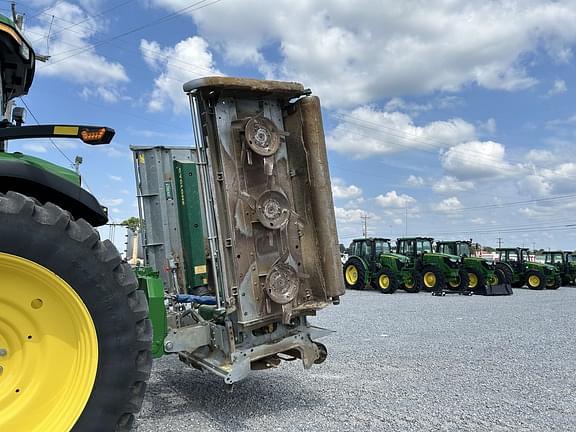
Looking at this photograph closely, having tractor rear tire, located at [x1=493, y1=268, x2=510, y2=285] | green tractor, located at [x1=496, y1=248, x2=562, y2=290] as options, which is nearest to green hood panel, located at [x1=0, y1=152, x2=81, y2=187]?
tractor rear tire, located at [x1=493, y1=268, x2=510, y2=285]

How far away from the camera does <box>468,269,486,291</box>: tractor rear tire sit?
61.1ft

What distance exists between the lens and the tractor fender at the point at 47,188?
269 cm

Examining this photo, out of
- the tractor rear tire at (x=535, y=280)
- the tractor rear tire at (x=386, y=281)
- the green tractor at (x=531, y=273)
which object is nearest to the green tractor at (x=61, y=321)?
the tractor rear tire at (x=386, y=281)

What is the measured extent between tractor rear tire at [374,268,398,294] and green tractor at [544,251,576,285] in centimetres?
1014

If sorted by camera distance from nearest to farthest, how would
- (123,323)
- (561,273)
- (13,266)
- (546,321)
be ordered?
(13,266) → (123,323) → (546,321) → (561,273)

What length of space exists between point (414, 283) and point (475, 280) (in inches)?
90.3

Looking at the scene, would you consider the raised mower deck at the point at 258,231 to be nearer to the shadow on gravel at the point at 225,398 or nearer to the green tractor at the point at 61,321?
the shadow on gravel at the point at 225,398

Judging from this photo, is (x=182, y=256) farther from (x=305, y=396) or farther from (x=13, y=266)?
(x=13, y=266)

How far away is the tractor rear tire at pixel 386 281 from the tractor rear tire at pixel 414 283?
0.75m

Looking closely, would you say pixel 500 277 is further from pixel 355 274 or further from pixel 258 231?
pixel 258 231

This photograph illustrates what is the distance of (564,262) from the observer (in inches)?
946

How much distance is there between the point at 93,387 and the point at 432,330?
24.0 feet

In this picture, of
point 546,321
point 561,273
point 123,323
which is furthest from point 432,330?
point 561,273

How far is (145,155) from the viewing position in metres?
5.39
